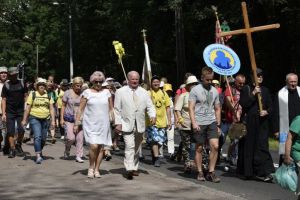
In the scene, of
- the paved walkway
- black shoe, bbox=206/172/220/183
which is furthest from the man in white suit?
black shoe, bbox=206/172/220/183

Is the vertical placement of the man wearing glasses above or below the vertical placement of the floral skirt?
above

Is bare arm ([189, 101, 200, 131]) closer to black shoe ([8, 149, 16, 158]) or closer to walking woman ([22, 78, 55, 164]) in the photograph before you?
walking woman ([22, 78, 55, 164])

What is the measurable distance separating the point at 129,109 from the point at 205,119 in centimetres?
125

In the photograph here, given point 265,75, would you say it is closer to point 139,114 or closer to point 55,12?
point 139,114

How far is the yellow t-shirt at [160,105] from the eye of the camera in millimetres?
12765

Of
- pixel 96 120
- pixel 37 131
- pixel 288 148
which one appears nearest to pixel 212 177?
pixel 96 120

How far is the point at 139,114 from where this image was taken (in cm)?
1043

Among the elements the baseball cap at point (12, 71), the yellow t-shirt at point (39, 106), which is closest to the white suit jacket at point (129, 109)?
the yellow t-shirt at point (39, 106)

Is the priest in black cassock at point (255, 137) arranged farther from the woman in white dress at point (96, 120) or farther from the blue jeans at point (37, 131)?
the blue jeans at point (37, 131)

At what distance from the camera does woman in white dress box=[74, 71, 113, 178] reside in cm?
1029

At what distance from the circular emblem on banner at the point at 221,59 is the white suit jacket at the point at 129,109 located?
5.50 feet

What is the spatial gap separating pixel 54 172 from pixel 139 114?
6.02 ft

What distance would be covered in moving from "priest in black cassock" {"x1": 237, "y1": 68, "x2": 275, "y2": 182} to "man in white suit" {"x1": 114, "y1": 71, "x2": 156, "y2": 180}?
5.58ft

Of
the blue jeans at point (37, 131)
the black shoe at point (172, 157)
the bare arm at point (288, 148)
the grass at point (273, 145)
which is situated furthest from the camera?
the grass at point (273, 145)
